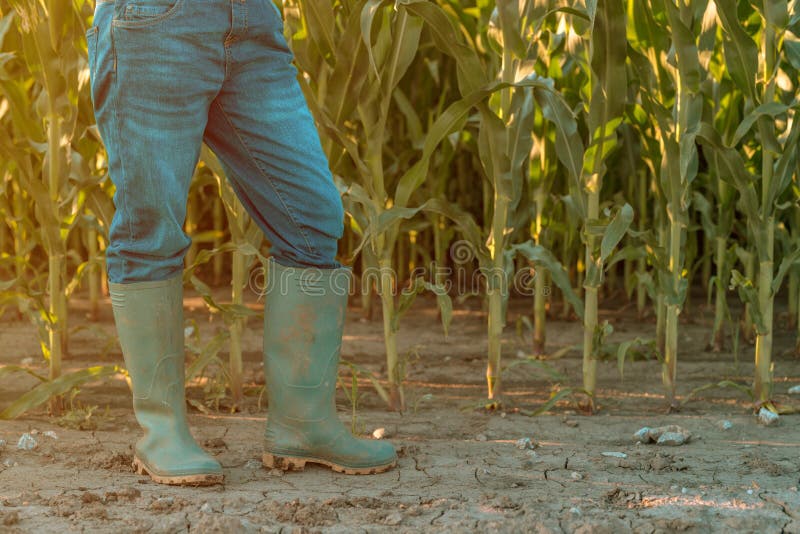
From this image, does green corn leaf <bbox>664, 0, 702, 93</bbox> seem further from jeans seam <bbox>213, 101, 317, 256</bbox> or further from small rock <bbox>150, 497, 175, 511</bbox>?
small rock <bbox>150, 497, 175, 511</bbox>

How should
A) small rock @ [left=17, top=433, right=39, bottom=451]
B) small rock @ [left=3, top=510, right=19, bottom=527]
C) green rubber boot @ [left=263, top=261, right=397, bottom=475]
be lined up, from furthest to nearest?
small rock @ [left=17, top=433, right=39, bottom=451], green rubber boot @ [left=263, top=261, right=397, bottom=475], small rock @ [left=3, top=510, right=19, bottom=527]

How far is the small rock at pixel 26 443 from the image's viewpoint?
2535 mm

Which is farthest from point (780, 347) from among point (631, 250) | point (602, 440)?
point (602, 440)

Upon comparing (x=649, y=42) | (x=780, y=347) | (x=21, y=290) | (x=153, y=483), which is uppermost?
(x=649, y=42)

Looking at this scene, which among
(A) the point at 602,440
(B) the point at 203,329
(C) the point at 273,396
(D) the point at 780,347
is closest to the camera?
(C) the point at 273,396

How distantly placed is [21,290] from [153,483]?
102 centimetres

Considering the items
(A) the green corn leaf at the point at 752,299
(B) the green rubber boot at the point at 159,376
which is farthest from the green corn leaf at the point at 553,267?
(B) the green rubber boot at the point at 159,376

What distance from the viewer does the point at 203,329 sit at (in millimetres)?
4348

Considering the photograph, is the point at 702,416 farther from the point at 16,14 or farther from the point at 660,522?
the point at 16,14

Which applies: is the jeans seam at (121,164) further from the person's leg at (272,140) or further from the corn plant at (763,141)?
the corn plant at (763,141)

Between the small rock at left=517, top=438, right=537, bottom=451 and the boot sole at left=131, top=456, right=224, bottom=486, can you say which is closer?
the boot sole at left=131, top=456, right=224, bottom=486

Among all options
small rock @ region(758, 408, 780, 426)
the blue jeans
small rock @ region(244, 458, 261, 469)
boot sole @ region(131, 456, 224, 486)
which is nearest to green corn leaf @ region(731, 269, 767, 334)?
small rock @ region(758, 408, 780, 426)

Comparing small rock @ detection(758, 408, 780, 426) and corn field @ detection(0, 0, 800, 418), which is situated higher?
corn field @ detection(0, 0, 800, 418)

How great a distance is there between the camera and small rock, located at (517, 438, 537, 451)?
2.70 m
